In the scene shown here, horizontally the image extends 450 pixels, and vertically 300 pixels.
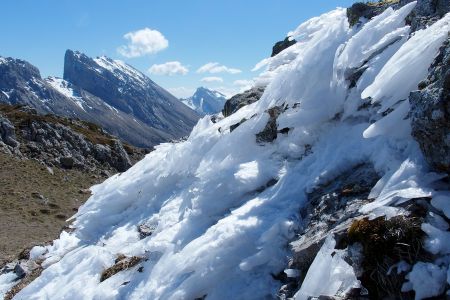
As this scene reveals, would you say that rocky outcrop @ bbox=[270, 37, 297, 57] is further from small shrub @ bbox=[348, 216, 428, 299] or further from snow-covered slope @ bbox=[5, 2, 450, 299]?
small shrub @ bbox=[348, 216, 428, 299]

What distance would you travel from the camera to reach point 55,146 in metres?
51.5

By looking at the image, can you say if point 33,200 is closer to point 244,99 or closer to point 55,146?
point 55,146

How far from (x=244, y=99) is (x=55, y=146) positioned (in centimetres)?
3943

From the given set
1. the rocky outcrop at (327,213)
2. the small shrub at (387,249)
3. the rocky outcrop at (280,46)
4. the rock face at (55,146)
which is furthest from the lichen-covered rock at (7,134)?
the small shrub at (387,249)

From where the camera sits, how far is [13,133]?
49.9 m

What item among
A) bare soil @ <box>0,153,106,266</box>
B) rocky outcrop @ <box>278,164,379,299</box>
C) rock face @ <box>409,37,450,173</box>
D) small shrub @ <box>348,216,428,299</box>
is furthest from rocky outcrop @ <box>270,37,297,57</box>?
small shrub @ <box>348,216,428,299</box>

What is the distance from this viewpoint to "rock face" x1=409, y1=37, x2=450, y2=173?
6929 millimetres

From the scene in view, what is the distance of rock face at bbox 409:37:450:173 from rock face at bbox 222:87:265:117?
33.3 ft

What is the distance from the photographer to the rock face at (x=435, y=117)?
6.93 metres

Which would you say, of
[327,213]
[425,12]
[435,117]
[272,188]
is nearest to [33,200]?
[272,188]

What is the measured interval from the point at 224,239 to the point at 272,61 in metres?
10.6

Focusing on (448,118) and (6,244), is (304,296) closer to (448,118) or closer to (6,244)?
(448,118)

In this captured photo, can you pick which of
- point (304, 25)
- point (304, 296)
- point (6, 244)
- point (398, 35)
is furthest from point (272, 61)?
point (6, 244)

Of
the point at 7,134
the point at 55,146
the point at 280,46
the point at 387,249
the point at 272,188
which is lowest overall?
the point at 387,249
